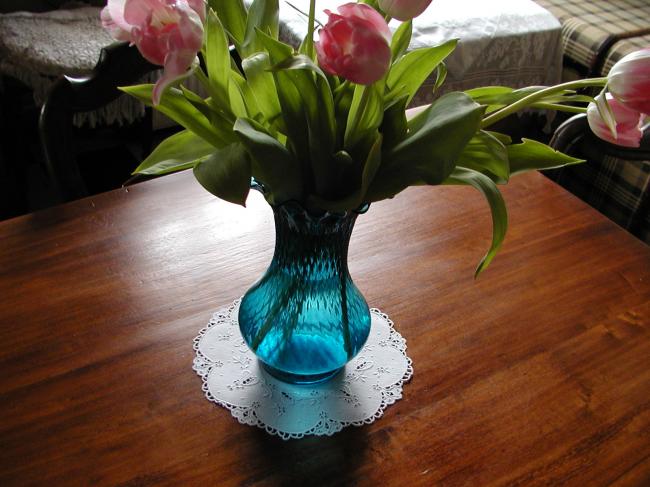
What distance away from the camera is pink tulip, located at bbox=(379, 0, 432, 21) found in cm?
46

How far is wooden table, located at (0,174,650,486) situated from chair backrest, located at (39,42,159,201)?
0.33ft

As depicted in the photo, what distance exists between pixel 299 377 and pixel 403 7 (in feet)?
1.30

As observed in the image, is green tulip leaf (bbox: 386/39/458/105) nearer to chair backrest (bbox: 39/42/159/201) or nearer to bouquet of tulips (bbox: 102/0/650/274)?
bouquet of tulips (bbox: 102/0/650/274)

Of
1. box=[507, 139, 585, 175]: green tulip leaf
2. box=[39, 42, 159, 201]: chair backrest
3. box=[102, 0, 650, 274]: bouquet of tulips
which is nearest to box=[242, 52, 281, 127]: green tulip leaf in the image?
box=[102, 0, 650, 274]: bouquet of tulips

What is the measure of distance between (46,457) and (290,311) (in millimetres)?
257

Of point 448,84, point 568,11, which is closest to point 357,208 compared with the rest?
point 448,84

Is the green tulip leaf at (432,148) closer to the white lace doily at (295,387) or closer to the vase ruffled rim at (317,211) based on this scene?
the vase ruffled rim at (317,211)

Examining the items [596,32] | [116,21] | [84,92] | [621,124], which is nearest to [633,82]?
[621,124]

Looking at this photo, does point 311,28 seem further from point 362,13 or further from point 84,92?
point 84,92

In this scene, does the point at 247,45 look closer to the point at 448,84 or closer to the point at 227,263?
the point at 227,263

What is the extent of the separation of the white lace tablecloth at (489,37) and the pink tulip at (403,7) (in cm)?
134

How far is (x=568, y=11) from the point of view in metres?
2.22

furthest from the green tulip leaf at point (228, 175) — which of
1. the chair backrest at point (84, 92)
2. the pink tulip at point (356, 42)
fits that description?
the chair backrest at point (84, 92)

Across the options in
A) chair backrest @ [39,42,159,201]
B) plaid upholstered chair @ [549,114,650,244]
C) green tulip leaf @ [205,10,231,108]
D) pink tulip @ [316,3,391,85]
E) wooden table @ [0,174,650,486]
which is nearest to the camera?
pink tulip @ [316,3,391,85]
